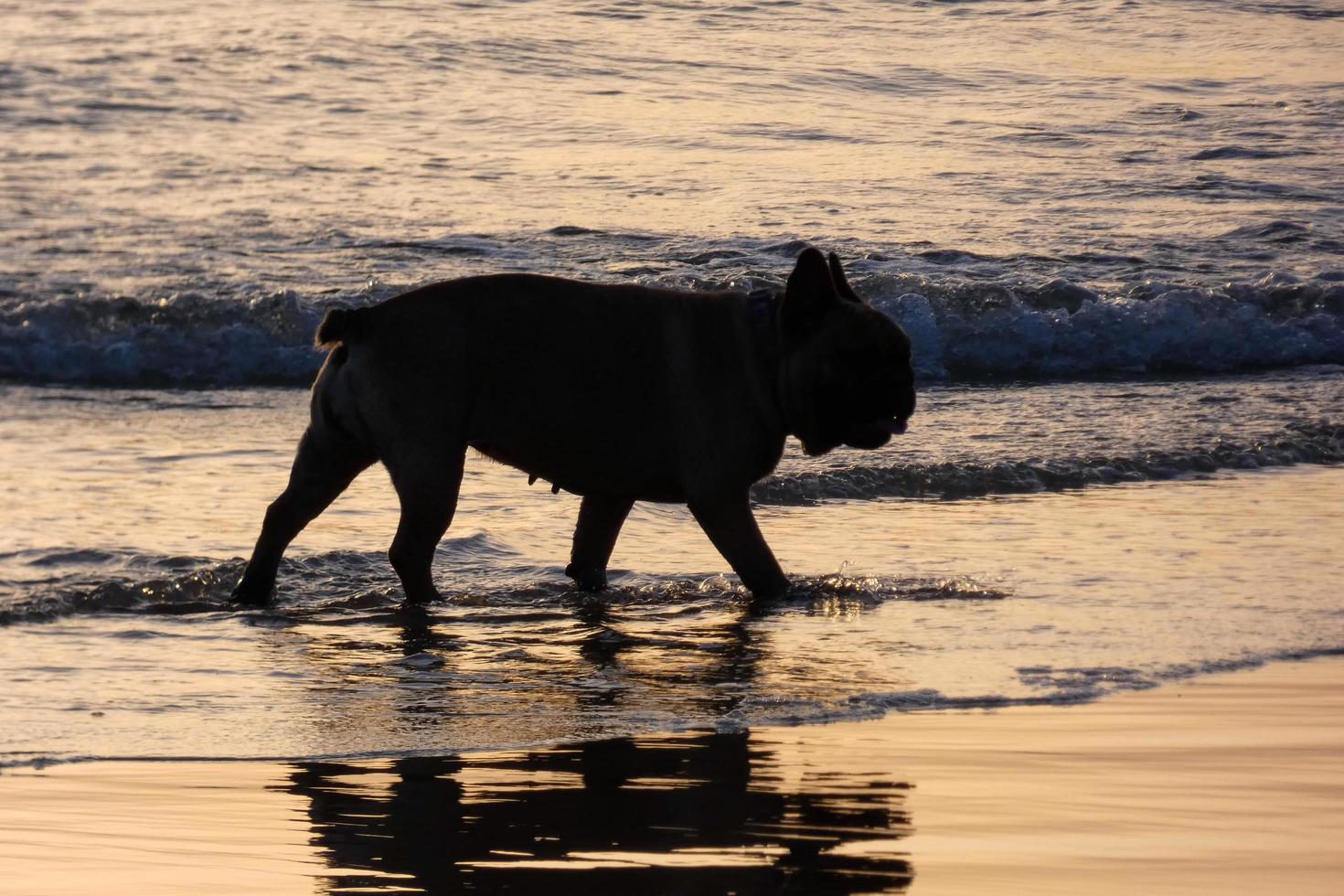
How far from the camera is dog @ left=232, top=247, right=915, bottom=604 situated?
7.02 m

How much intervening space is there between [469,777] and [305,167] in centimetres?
1565

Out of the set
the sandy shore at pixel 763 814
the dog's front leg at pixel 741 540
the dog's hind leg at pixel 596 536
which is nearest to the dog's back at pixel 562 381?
the dog's front leg at pixel 741 540

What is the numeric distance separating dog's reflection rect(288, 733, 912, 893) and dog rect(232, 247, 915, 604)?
199 centimetres

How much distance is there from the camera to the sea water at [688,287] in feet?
20.5

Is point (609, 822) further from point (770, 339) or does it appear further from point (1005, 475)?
point (1005, 475)

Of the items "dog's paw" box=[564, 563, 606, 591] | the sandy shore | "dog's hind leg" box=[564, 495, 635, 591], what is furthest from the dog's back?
the sandy shore

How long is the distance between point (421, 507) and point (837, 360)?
59.1 inches

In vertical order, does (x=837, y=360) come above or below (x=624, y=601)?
above

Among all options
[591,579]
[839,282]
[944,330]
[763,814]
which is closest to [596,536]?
[591,579]

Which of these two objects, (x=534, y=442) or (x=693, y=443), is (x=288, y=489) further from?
(x=693, y=443)

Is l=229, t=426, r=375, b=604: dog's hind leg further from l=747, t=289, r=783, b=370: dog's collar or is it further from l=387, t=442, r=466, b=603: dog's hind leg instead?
l=747, t=289, r=783, b=370: dog's collar

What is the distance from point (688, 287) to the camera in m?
14.4

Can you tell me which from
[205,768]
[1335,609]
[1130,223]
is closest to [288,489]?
[205,768]

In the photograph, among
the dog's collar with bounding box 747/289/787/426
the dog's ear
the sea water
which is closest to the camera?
the sea water
